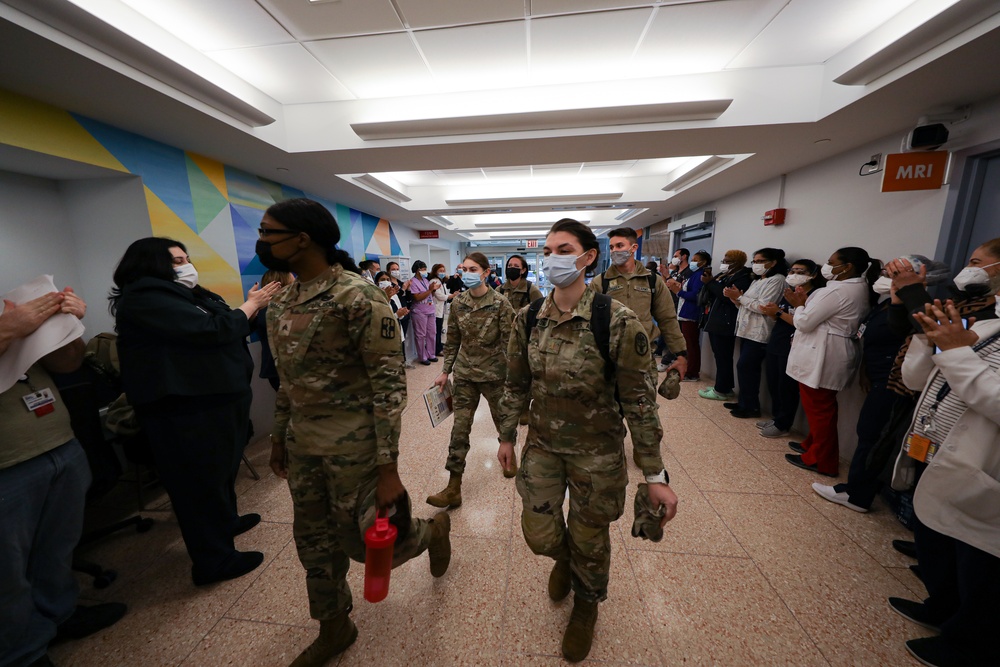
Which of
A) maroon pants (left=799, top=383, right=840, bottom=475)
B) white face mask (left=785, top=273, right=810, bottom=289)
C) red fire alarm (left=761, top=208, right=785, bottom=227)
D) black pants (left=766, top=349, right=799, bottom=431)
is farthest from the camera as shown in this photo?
red fire alarm (left=761, top=208, right=785, bottom=227)

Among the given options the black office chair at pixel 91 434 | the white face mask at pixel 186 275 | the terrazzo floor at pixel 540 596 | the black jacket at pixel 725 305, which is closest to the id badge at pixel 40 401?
the black office chair at pixel 91 434

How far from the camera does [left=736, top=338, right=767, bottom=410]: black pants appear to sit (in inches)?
151

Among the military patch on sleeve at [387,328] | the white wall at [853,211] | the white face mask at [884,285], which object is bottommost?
the military patch on sleeve at [387,328]

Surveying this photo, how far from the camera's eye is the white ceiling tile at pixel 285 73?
2.40m

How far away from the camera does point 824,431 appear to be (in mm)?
2783

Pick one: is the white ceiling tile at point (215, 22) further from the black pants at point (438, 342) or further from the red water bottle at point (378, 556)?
the black pants at point (438, 342)

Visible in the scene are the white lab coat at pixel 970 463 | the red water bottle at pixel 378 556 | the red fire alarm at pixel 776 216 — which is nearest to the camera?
the red water bottle at pixel 378 556

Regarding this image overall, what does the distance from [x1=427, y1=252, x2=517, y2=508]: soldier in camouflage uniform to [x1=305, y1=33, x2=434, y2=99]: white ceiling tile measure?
1.77 metres

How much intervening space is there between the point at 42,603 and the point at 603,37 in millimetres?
4212

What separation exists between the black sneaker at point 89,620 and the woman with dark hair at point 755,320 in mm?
5216

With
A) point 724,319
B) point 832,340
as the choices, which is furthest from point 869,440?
point 724,319

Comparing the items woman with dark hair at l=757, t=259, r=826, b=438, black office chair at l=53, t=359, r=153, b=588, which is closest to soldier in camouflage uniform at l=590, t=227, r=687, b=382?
woman with dark hair at l=757, t=259, r=826, b=438

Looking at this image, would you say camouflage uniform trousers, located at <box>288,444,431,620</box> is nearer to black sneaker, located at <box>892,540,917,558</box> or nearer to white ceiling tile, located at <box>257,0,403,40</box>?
white ceiling tile, located at <box>257,0,403,40</box>

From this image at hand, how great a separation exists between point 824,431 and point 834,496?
1.84 feet
